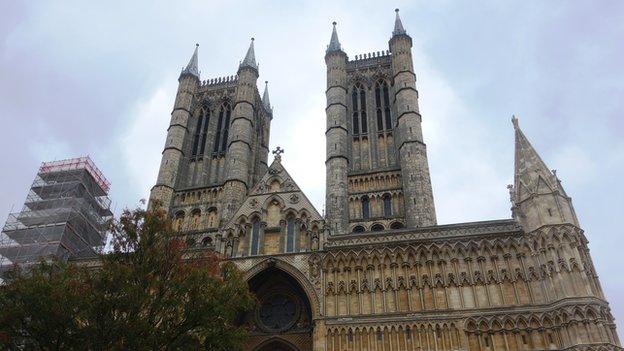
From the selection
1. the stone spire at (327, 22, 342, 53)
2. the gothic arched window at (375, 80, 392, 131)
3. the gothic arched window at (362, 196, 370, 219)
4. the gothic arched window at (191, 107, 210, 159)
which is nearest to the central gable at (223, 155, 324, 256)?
the gothic arched window at (362, 196, 370, 219)

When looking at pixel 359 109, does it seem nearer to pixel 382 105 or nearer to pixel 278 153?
pixel 382 105

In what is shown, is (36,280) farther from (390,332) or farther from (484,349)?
(484,349)

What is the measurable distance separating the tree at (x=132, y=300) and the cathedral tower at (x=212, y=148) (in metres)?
20.2

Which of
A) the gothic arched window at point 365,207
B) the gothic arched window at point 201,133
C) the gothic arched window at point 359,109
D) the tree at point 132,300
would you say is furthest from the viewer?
the gothic arched window at point 201,133

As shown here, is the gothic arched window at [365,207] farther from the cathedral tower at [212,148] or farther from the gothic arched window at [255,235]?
the gothic arched window at [255,235]

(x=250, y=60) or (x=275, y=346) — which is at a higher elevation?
(x=250, y=60)

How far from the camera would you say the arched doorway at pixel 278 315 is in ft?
78.5

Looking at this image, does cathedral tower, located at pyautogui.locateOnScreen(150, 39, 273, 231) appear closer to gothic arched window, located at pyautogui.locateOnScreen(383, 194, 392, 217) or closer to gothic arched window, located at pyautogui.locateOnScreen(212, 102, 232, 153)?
gothic arched window, located at pyautogui.locateOnScreen(212, 102, 232, 153)

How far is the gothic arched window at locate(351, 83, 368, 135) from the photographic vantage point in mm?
44188

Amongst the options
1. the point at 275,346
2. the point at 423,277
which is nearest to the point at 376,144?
the point at 423,277

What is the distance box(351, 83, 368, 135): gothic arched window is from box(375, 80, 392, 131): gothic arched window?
1225mm

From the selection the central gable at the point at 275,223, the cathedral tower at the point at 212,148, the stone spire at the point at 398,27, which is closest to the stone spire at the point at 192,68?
the cathedral tower at the point at 212,148

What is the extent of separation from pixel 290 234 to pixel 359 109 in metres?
22.4

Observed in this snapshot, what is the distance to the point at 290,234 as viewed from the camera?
25953 mm
